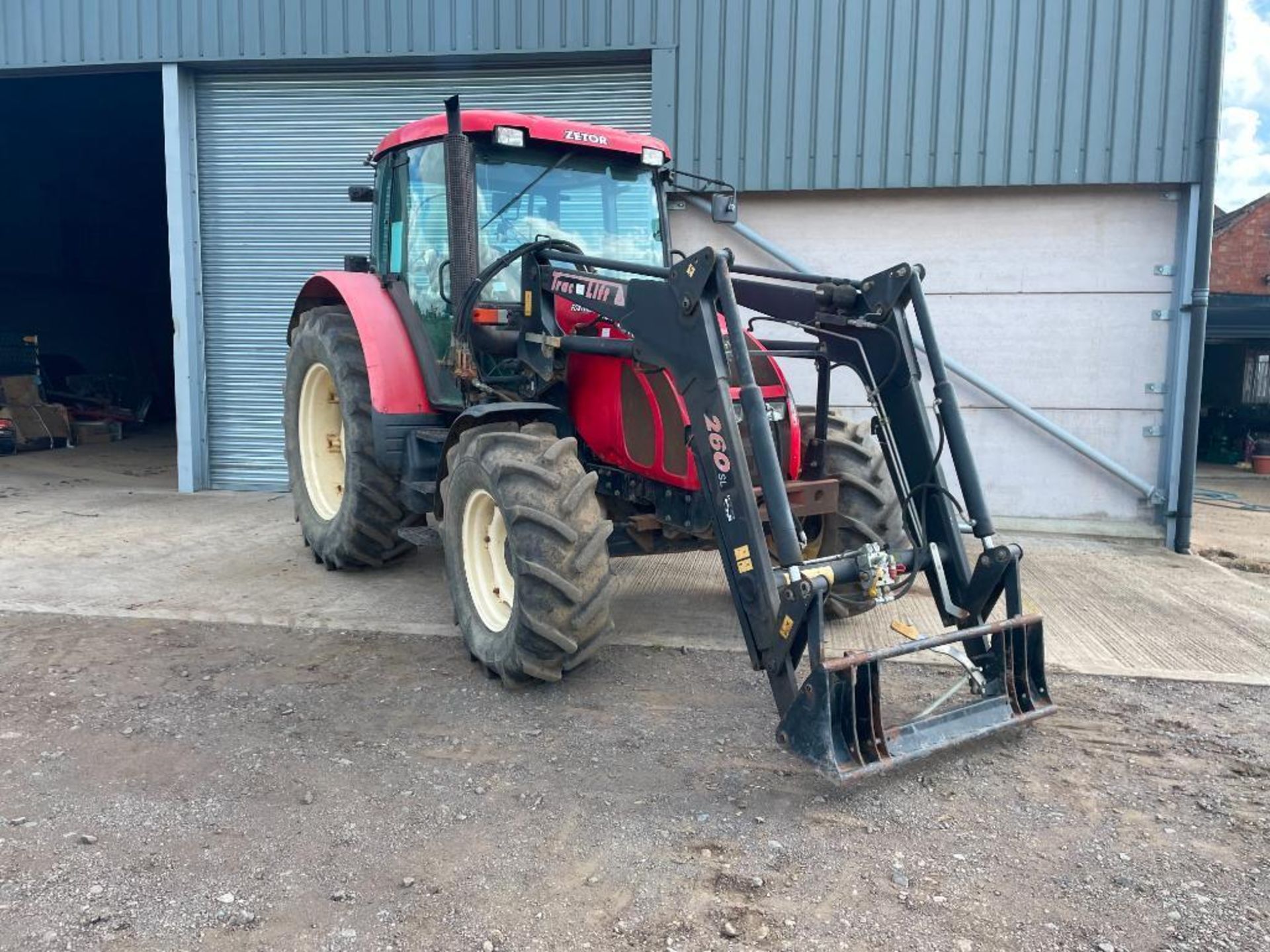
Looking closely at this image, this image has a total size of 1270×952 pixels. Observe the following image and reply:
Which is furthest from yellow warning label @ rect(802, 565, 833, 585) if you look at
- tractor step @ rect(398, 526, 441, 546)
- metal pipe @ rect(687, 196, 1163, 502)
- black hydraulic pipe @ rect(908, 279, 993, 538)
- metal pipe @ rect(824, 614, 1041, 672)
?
metal pipe @ rect(687, 196, 1163, 502)

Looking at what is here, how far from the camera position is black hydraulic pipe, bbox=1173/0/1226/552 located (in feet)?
24.9

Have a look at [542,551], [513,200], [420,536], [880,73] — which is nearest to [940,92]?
[880,73]

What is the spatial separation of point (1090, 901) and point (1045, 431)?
5.93 metres

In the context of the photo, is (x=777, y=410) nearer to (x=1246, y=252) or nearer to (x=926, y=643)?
(x=926, y=643)

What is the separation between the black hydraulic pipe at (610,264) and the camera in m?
4.18

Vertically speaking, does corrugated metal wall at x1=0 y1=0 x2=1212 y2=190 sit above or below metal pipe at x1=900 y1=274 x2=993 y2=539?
above

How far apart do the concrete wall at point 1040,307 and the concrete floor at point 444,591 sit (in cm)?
59

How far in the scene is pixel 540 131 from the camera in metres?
5.00

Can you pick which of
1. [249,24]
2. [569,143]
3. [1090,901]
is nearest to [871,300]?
[569,143]

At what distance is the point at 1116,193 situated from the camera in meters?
7.94

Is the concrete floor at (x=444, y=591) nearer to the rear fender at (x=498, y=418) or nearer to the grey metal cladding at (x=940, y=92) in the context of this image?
the rear fender at (x=498, y=418)

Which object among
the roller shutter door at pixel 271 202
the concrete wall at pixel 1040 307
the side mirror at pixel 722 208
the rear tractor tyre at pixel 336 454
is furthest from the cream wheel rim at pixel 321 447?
the concrete wall at pixel 1040 307

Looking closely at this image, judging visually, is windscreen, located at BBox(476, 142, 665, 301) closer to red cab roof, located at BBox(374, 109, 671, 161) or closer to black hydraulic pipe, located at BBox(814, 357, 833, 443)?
red cab roof, located at BBox(374, 109, 671, 161)

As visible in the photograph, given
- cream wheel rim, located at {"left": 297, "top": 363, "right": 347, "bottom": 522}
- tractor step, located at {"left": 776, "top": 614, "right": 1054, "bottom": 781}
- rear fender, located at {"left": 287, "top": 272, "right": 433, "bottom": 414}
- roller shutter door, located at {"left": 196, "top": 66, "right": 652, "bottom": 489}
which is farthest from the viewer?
roller shutter door, located at {"left": 196, "top": 66, "right": 652, "bottom": 489}
